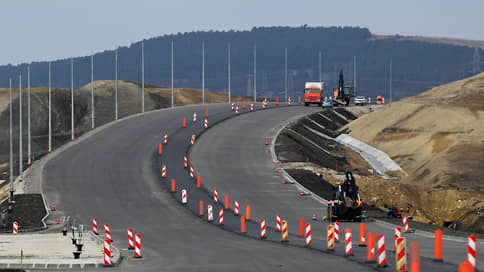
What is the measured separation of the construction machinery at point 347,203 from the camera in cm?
5009

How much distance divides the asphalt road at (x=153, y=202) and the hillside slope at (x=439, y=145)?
35.1 feet

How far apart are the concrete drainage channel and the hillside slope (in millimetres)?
9585

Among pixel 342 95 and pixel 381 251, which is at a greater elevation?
pixel 342 95

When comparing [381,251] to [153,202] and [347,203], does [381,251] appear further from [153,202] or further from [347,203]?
[153,202]

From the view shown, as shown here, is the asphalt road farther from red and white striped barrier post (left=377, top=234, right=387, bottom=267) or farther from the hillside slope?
the hillside slope

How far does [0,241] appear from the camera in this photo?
42688 mm

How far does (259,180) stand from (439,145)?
23630 mm

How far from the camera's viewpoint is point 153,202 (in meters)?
60.7

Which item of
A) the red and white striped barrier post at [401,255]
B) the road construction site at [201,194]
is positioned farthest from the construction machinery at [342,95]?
the red and white striped barrier post at [401,255]

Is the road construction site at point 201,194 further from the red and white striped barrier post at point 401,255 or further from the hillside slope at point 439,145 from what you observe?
the hillside slope at point 439,145

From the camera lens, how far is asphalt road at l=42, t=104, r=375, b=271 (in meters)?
33.4

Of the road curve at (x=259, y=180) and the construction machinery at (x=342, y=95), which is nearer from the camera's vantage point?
the road curve at (x=259, y=180)

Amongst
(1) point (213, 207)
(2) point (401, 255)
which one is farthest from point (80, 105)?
(2) point (401, 255)

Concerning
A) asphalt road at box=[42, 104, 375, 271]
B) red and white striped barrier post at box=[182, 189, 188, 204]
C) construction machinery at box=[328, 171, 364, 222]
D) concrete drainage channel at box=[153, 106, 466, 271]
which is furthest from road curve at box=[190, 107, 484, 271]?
red and white striped barrier post at box=[182, 189, 188, 204]
